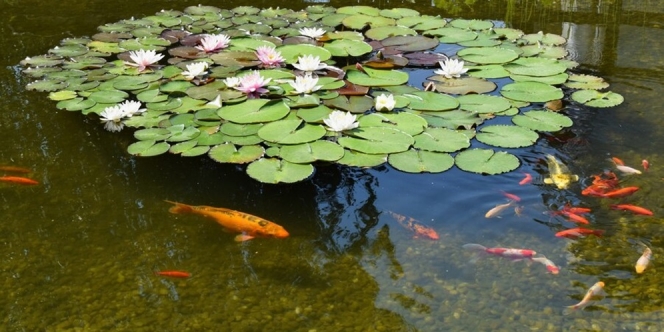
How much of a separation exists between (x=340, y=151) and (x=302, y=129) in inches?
12.5

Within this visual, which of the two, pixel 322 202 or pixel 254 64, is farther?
pixel 254 64

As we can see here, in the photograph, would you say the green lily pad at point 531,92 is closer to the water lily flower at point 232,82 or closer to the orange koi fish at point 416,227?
the orange koi fish at point 416,227

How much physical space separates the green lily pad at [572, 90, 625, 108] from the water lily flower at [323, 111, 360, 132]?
4.49ft

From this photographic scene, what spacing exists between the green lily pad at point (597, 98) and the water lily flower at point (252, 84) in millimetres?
1816

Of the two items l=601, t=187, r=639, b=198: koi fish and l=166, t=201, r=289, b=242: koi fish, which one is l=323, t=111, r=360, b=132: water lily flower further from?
l=601, t=187, r=639, b=198: koi fish

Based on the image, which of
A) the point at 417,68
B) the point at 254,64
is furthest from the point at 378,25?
the point at 254,64

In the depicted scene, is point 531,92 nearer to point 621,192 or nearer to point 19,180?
point 621,192

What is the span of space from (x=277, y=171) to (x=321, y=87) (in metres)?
0.98

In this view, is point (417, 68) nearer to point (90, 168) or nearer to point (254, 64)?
point (254, 64)

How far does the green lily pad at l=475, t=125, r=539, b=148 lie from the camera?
11.0 ft

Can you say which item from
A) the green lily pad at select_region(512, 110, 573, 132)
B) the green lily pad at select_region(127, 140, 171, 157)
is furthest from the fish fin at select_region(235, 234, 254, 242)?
the green lily pad at select_region(512, 110, 573, 132)

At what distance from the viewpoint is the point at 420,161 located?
10.5ft

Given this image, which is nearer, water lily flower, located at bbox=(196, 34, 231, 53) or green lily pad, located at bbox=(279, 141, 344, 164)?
green lily pad, located at bbox=(279, 141, 344, 164)

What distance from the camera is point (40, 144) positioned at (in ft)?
11.7
